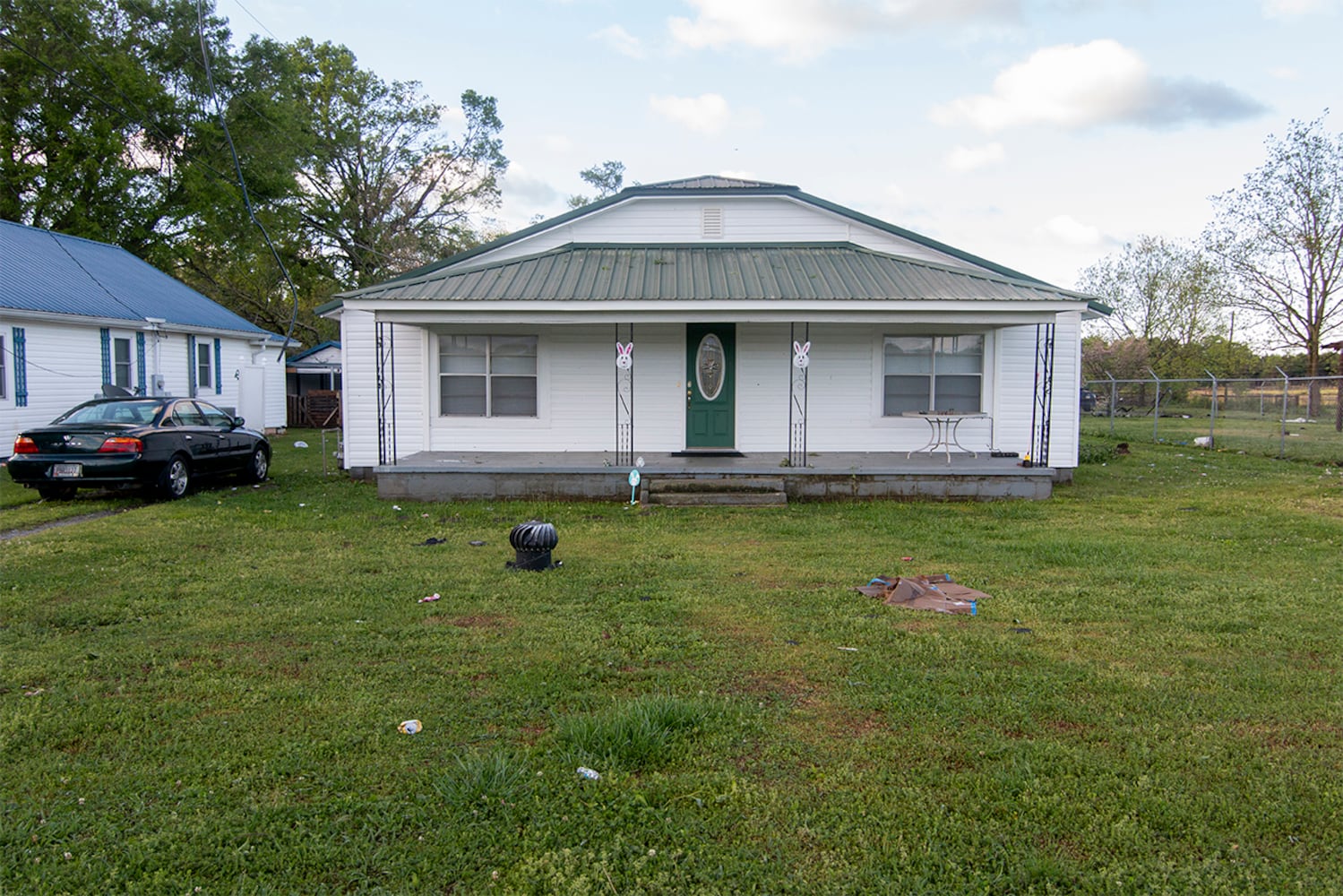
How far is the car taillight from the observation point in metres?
10.8

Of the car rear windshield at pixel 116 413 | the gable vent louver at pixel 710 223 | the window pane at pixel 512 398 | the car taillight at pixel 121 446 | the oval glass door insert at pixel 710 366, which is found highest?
the gable vent louver at pixel 710 223

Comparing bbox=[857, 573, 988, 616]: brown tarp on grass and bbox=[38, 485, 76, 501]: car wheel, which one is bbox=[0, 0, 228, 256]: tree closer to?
bbox=[38, 485, 76, 501]: car wheel

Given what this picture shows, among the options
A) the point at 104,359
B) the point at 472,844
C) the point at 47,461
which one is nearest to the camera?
the point at 472,844

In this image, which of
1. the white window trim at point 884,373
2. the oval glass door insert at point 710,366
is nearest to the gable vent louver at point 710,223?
the oval glass door insert at point 710,366

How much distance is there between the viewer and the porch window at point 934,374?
1376 cm

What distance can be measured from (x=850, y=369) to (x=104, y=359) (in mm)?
16086

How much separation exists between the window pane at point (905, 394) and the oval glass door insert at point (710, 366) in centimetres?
276

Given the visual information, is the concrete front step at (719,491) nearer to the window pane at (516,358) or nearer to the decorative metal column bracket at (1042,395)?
the window pane at (516,358)

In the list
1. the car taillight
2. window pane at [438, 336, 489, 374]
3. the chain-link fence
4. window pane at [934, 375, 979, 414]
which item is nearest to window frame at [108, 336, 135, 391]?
the car taillight

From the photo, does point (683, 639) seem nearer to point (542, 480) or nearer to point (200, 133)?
point (542, 480)

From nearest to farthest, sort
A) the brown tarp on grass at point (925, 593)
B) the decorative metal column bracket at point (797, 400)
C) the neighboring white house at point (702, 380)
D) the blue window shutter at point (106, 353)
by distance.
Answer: the brown tarp on grass at point (925, 593)
the decorative metal column bracket at point (797, 400)
the neighboring white house at point (702, 380)
the blue window shutter at point (106, 353)

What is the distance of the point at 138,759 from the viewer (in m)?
3.69

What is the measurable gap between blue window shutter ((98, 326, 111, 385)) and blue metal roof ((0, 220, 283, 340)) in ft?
1.47

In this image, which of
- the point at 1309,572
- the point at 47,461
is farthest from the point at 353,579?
the point at 1309,572
